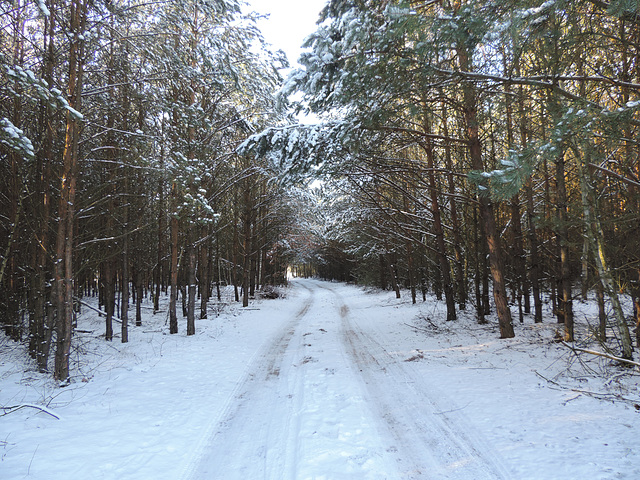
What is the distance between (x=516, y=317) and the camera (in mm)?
10922

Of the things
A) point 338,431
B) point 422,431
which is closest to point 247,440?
point 338,431

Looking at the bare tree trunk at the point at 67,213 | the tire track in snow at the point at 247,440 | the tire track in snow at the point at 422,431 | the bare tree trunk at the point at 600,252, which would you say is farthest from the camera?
the bare tree trunk at the point at 67,213

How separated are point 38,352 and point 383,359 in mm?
7773

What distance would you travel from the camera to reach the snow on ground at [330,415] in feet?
10.4

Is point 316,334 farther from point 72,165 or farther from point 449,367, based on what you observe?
point 72,165

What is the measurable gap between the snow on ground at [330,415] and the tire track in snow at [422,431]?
2 cm

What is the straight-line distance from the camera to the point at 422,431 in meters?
3.81

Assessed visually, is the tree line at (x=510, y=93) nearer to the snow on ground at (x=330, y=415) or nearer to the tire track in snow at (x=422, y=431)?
the snow on ground at (x=330, y=415)

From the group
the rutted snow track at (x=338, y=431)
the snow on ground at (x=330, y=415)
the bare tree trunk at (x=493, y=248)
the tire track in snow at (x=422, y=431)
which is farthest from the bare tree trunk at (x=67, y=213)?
the bare tree trunk at (x=493, y=248)

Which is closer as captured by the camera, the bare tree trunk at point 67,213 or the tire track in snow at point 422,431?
the tire track in snow at point 422,431

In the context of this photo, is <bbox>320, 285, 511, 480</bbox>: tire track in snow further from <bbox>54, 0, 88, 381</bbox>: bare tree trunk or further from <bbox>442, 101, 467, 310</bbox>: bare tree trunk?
<bbox>442, 101, 467, 310</bbox>: bare tree trunk

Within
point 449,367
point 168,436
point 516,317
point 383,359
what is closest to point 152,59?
point 168,436

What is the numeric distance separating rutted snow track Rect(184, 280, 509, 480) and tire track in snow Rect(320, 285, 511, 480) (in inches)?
0.4

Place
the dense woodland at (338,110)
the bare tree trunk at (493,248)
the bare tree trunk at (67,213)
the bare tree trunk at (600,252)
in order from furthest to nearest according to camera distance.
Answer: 1. the bare tree trunk at (493,248)
2. the bare tree trunk at (67,213)
3. the bare tree trunk at (600,252)
4. the dense woodland at (338,110)
